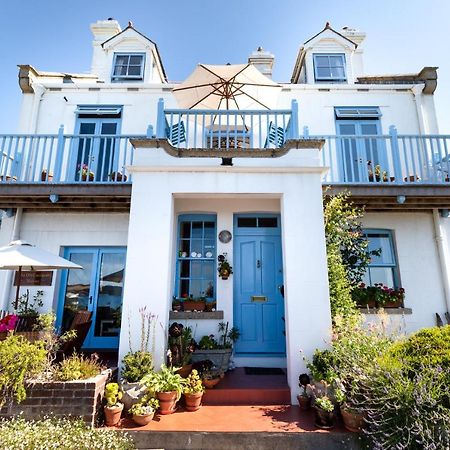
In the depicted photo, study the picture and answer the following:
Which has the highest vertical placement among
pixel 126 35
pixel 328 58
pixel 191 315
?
pixel 126 35

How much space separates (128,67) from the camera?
370 inches

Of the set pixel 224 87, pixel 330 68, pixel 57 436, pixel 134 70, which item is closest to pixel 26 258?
pixel 57 436

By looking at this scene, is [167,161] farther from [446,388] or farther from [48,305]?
[446,388]

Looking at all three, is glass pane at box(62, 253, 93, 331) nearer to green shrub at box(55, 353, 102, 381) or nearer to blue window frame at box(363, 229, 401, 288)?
green shrub at box(55, 353, 102, 381)

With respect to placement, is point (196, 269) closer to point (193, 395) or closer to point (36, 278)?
point (193, 395)

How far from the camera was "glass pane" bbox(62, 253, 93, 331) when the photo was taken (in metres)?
→ 7.14

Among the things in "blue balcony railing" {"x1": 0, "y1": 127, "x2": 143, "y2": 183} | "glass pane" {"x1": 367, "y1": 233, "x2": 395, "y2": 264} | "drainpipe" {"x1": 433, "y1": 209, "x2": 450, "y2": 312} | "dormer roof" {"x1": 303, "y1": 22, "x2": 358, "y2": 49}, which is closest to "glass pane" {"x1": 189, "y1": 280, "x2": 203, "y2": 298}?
"blue balcony railing" {"x1": 0, "y1": 127, "x2": 143, "y2": 183}

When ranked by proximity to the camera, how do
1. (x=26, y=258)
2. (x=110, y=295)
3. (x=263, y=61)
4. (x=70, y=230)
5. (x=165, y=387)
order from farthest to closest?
(x=263, y=61) → (x=70, y=230) → (x=110, y=295) → (x=26, y=258) → (x=165, y=387)

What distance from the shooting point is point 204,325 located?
619cm

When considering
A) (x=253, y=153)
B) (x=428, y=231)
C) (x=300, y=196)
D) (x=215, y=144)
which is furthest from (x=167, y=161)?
(x=428, y=231)

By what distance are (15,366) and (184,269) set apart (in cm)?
354

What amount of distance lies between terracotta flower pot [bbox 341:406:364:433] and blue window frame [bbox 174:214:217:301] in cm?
329

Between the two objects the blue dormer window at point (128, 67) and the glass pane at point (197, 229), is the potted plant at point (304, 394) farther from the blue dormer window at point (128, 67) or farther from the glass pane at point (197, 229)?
the blue dormer window at point (128, 67)

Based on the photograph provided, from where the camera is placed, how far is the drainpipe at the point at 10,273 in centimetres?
695
